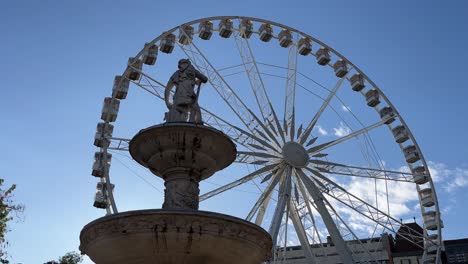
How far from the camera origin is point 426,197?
32344mm

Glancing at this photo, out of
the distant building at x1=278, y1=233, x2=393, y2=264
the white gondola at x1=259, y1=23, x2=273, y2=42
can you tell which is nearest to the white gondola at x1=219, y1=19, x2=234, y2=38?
the white gondola at x1=259, y1=23, x2=273, y2=42

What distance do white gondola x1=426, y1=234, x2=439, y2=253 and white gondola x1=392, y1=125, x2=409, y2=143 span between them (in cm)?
567

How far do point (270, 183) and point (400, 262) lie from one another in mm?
41864

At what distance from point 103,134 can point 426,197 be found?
18246mm

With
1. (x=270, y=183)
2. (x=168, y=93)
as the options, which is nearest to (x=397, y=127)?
(x=270, y=183)

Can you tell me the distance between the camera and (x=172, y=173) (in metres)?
12.0

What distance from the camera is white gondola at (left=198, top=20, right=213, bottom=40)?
31.0m

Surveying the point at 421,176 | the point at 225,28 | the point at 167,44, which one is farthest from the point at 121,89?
the point at 421,176

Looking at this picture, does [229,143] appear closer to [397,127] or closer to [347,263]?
[347,263]

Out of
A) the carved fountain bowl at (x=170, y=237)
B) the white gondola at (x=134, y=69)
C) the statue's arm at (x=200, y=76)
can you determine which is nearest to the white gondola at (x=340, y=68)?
the white gondola at (x=134, y=69)

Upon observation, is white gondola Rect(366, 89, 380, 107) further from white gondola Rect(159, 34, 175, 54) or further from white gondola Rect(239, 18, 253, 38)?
white gondola Rect(159, 34, 175, 54)

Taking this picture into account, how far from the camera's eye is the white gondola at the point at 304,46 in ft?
109

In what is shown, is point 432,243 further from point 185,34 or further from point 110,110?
point 110,110

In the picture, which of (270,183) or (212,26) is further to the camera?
(212,26)
